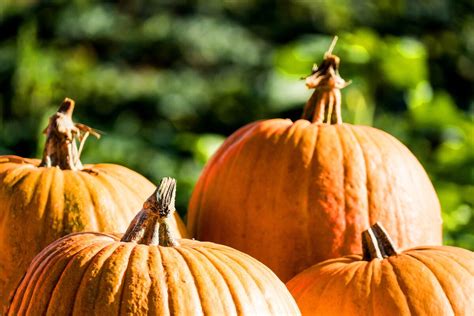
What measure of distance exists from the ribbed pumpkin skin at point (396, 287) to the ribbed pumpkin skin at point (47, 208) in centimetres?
42

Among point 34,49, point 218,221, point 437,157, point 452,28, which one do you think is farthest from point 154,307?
point 452,28

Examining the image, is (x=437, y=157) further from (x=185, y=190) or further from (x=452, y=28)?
(x=452, y=28)

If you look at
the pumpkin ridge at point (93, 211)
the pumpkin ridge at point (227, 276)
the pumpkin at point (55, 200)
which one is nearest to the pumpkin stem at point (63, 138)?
the pumpkin at point (55, 200)

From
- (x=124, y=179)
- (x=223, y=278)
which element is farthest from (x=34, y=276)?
(x=124, y=179)

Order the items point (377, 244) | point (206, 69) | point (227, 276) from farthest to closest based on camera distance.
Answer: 1. point (206, 69)
2. point (377, 244)
3. point (227, 276)

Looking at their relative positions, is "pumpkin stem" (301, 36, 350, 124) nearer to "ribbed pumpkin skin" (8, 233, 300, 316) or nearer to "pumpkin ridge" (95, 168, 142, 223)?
"pumpkin ridge" (95, 168, 142, 223)

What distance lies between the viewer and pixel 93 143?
7258 mm

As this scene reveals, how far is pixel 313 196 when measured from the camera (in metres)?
2.49

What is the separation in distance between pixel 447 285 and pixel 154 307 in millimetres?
720

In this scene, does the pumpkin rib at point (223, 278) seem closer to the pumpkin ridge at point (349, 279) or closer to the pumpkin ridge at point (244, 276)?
the pumpkin ridge at point (244, 276)

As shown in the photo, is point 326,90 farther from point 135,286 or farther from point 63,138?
point 135,286

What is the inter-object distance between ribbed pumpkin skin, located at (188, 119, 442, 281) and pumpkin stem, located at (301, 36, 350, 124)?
0.25 ft

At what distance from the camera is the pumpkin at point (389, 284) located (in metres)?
2.08

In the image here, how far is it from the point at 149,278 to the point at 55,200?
0.62 m
